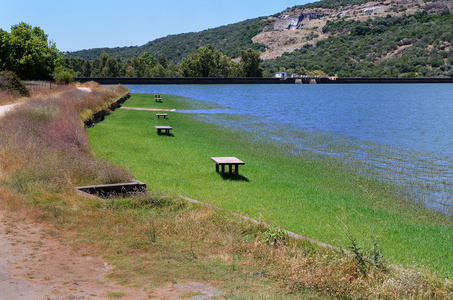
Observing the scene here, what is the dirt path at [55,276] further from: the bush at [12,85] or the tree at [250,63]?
the tree at [250,63]

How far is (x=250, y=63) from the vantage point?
5753 inches

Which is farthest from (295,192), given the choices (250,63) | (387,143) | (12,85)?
(250,63)

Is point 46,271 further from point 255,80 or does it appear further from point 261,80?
point 261,80

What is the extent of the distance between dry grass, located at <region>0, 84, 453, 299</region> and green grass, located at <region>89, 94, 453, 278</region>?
1.01 m

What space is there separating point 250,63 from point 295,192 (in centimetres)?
13690

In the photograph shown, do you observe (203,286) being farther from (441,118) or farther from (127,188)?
(441,118)

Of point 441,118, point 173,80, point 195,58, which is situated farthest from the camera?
point 195,58

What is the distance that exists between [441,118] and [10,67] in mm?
40732

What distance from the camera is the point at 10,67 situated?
Answer: 45469 millimetres

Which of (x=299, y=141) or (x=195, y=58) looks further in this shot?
(x=195, y=58)

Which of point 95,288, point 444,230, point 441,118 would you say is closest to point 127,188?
point 95,288

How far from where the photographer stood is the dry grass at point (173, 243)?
19.7 feet

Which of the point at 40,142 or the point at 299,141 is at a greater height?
the point at 40,142

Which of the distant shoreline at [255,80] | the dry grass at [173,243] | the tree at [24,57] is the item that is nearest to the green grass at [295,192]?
the dry grass at [173,243]
